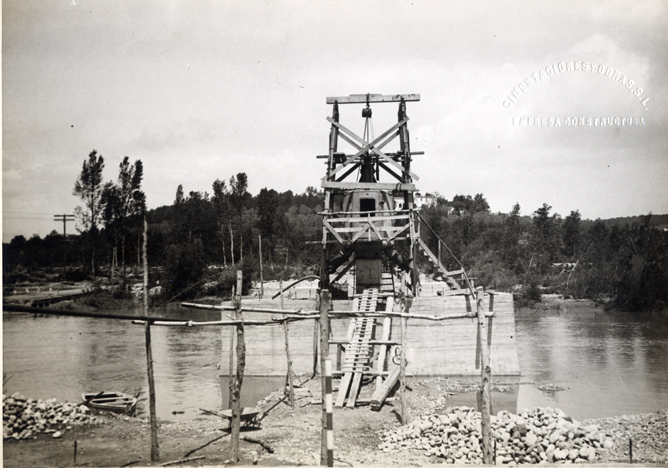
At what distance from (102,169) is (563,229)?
37.6m

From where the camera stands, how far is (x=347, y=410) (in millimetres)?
14648

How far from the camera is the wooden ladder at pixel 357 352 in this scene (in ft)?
50.3

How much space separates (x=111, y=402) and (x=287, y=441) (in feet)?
28.3

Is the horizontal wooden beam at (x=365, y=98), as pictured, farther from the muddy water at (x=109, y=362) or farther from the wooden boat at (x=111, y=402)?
the wooden boat at (x=111, y=402)

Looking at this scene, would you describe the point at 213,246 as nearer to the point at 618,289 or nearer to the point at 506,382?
the point at 618,289

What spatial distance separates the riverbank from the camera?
11258 mm

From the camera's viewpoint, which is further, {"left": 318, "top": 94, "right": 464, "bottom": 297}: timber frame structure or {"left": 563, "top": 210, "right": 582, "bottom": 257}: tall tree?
{"left": 563, "top": 210, "right": 582, "bottom": 257}: tall tree

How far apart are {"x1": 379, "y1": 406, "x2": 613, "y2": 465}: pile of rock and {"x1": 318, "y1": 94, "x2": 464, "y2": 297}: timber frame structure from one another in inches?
270

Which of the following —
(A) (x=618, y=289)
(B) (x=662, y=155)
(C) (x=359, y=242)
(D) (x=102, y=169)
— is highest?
(D) (x=102, y=169)

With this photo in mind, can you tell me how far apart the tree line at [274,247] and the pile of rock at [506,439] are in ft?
23.3

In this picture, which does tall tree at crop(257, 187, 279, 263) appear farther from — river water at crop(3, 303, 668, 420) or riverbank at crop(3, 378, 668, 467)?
→ riverbank at crop(3, 378, 668, 467)

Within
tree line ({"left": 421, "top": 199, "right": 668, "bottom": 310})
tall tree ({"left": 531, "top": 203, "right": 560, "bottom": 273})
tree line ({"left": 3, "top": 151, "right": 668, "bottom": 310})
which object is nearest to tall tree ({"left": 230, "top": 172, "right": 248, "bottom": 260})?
tree line ({"left": 3, "top": 151, "right": 668, "bottom": 310})

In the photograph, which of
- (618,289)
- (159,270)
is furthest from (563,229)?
(159,270)

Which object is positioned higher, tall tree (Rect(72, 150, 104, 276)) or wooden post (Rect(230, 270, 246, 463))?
tall tree (Rect(72, 150, 104, 276))
